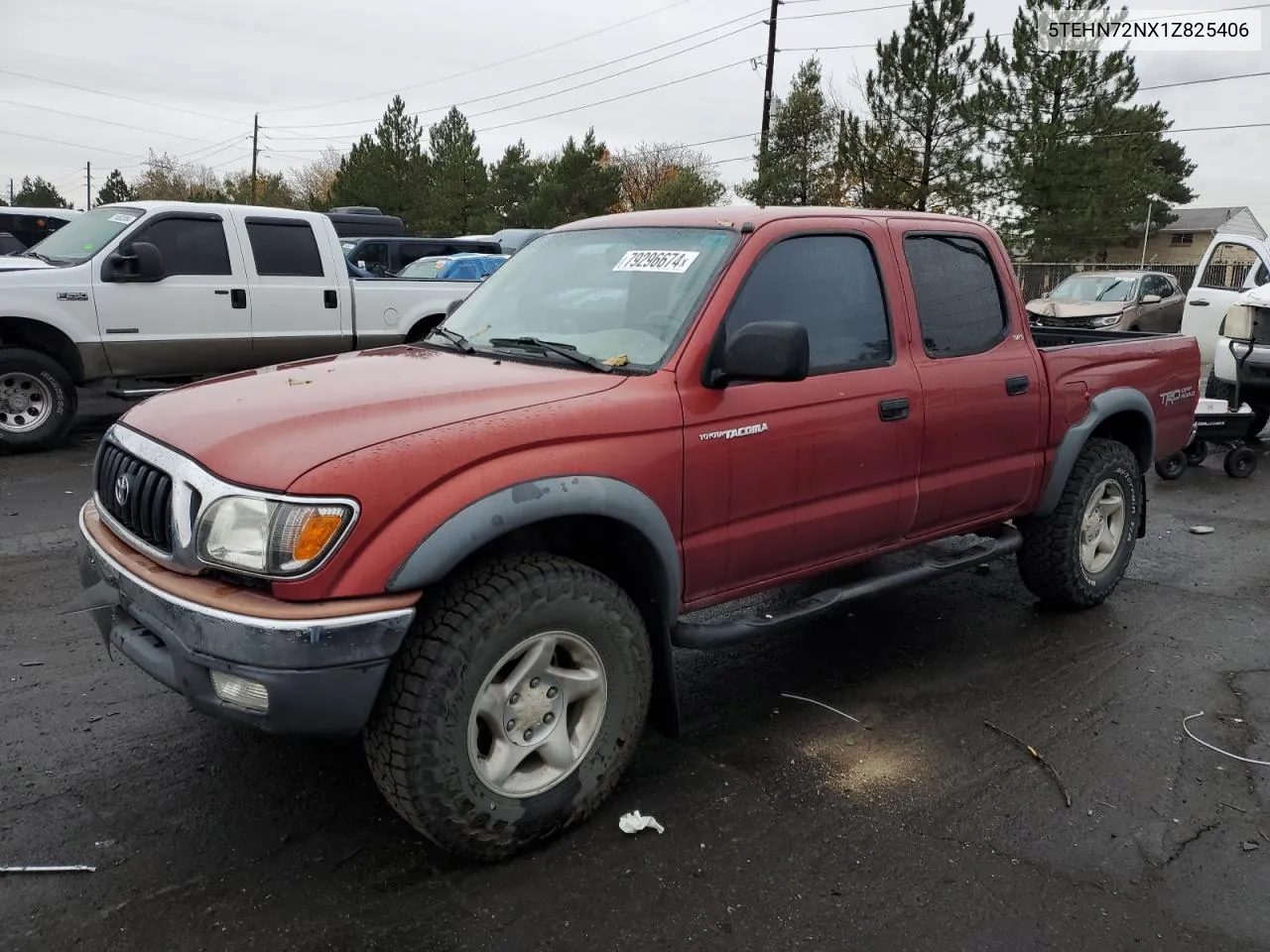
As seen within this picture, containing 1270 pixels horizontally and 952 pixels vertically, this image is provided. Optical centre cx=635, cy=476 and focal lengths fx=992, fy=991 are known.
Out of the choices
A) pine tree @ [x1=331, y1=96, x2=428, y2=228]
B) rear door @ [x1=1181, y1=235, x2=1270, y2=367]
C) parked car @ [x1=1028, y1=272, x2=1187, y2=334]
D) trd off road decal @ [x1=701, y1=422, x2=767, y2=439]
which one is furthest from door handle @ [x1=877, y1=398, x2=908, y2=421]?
pine tree @ [x1=331, y1=96, x2=428, y2=228]

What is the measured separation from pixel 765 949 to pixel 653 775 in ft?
3.00

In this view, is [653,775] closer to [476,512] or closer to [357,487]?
[476,512]

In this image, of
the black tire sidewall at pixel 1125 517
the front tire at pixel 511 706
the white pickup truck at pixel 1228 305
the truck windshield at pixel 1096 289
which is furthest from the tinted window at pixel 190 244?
the truck windshield at pixel 1096 289

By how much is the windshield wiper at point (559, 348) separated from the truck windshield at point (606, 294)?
0.01 metres

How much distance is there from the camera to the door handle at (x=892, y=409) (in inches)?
148

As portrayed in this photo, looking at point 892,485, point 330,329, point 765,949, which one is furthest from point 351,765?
point 330,329

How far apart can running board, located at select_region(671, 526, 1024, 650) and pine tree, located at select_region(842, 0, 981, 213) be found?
25.0 meters

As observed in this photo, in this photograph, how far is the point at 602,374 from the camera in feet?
10.7

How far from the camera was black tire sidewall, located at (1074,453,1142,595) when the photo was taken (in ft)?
16.1

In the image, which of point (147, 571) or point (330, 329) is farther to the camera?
point (330, 329)

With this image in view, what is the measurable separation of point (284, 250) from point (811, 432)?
739 centimetres

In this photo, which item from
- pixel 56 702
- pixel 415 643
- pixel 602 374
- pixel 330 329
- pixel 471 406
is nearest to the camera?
pixel 415 643

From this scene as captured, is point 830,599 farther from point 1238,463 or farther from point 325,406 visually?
→ point 1238,463

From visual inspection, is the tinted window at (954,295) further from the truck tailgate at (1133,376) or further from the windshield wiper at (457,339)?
the windshield wiper at (457,339)
